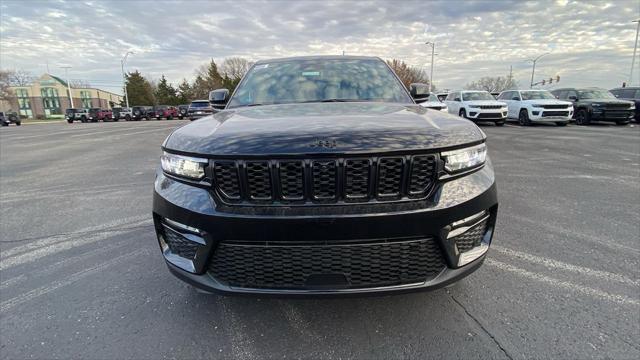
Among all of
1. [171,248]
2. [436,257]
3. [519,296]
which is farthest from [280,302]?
[519,296]

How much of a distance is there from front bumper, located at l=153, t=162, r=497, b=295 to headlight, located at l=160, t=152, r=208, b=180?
6 centimetres

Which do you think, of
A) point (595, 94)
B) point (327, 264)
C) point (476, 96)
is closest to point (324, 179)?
point (327, 264)

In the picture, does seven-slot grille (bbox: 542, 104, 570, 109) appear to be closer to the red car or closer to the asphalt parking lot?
the asphalt parking lot

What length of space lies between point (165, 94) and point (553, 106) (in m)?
78.8

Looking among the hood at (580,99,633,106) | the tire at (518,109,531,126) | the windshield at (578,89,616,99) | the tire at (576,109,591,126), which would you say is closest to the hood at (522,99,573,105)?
the tire at (518,109,531,126)

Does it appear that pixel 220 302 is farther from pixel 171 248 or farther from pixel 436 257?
pixel 436 257

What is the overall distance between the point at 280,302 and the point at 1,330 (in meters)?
1.74

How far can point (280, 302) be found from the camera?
2.30 metres

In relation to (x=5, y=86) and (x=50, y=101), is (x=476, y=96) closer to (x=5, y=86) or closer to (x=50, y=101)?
(x=5, y=86)

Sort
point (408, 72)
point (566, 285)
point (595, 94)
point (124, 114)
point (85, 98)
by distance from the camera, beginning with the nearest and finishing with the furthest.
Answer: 1. point (566, 285)
2. point (595, 94)
3. point (124, 114)
4. point (408, 72)
5. point (85, 98)

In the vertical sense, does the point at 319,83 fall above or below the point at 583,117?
above

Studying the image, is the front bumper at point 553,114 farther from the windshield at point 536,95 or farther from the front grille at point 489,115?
the front grille at point 489,115

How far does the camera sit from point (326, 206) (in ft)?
5.28

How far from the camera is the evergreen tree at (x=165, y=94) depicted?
7606 cm
